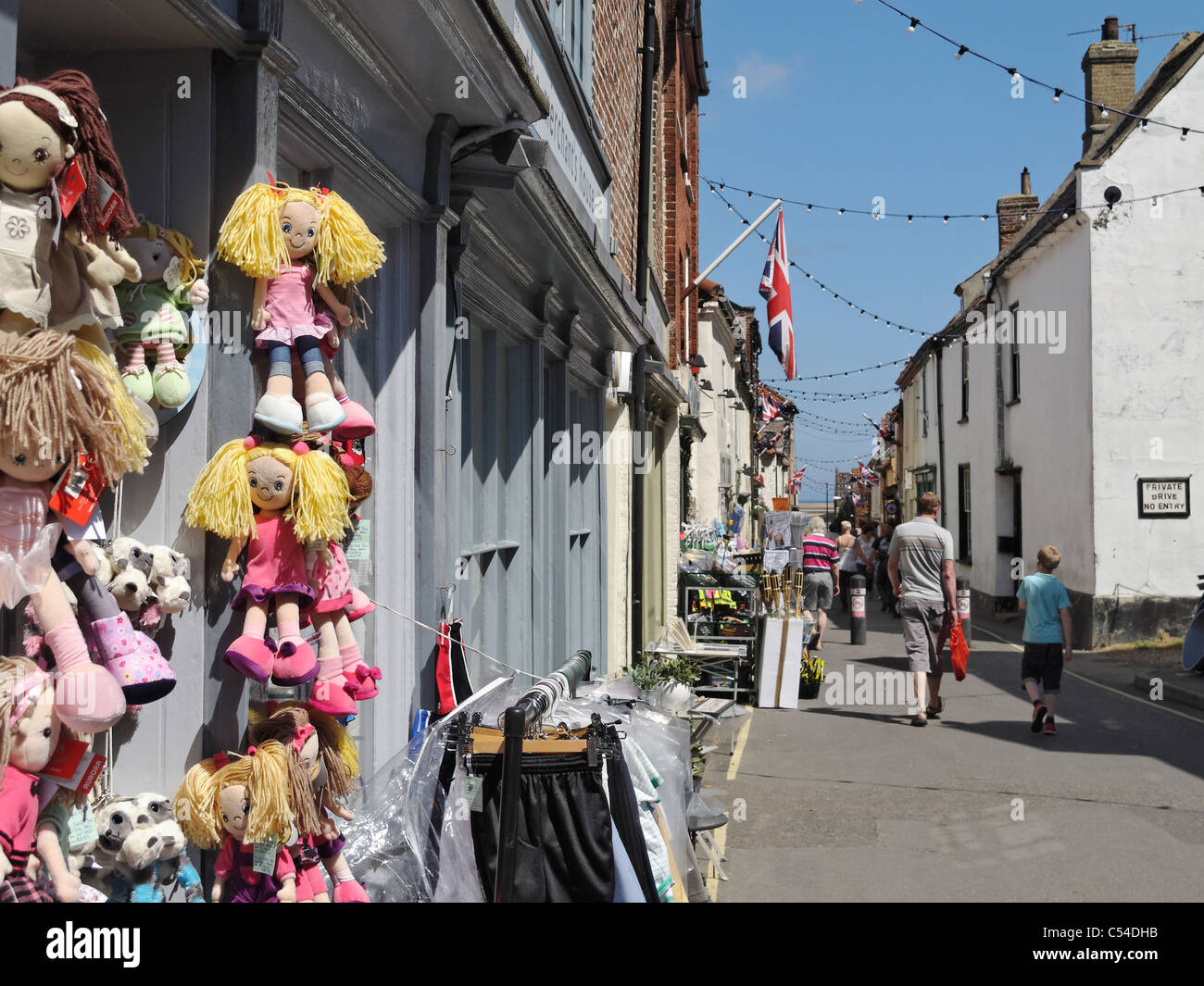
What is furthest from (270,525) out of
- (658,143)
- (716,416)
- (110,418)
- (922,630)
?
(716,416)

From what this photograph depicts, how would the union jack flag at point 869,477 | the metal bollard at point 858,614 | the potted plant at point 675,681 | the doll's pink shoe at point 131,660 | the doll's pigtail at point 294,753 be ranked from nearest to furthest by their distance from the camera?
the doll's pink shoe at point 131,660
the doll's pigtail at point 294,753
the potted plant at point 675,681
the metal bollard at point 858,614
the union jack flag at point 869,477

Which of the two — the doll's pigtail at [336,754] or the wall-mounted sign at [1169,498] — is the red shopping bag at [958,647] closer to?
the wall-mounted sign at [1169,498]

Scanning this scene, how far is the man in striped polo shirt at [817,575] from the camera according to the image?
1459 centimetres

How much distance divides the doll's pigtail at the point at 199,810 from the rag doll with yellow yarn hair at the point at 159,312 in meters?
0.83

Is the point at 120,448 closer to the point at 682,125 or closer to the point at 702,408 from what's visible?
the point at 682,125

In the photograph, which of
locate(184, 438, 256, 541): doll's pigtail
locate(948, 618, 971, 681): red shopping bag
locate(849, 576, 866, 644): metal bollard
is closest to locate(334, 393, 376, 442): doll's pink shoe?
locate(184, 438, 256, 541): doll's pigtail

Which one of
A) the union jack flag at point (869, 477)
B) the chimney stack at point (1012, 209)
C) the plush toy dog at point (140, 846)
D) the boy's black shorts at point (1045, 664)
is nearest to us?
the plush toy dog at point (140, 846)

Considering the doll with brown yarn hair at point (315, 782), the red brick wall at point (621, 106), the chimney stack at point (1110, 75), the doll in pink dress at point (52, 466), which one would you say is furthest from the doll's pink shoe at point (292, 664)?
the chimney stack at point (1110, 75)

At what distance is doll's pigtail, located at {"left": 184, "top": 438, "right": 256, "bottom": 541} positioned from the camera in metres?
2.39

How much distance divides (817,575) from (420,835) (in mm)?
11956

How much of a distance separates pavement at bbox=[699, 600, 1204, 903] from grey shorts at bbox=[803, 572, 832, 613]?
2.75m

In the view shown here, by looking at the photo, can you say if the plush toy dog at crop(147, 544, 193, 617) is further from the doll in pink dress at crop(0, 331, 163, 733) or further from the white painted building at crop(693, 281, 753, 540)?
the white painted building at crop(693, 281, 753, 540)

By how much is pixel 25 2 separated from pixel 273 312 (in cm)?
80
